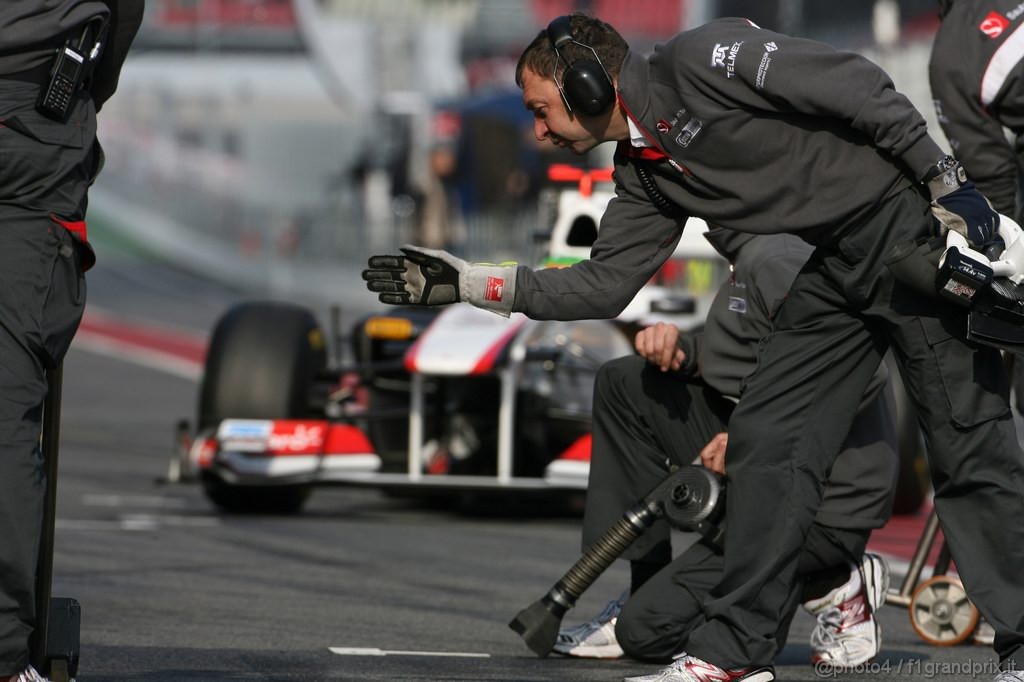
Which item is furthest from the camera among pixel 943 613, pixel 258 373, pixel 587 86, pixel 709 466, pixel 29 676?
pixel 258 373

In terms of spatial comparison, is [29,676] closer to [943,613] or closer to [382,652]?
[382,652]

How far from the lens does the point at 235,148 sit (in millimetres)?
35219

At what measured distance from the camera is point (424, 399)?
7.88 meters

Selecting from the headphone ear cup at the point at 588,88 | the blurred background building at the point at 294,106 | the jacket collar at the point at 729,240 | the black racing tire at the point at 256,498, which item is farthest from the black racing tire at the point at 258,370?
the blurred background building at the point at 294,106

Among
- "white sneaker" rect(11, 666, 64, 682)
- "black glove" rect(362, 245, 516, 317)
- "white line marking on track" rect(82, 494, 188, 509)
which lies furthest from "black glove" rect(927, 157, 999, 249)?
"white line marking on track" rect(82, 494, 188, 509)

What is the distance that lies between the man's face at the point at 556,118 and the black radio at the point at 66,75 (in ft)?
3.27

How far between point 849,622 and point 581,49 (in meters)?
1.68

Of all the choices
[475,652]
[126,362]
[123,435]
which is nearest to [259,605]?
[475,652]

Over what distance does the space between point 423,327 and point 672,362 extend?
3.45m

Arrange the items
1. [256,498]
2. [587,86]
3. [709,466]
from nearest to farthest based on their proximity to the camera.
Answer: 1. [587,86]
2. [709,466]
3. [256,498]

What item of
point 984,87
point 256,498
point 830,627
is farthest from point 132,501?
point 984,87

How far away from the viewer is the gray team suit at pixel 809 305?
384 centimetres

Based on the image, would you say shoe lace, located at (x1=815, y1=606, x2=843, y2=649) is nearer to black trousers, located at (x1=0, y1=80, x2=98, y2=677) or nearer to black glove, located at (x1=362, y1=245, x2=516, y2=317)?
black glove, located at (x1=362, y1=245, x2=516, y2=317)

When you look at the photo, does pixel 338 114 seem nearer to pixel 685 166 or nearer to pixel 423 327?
pixel 423 327
